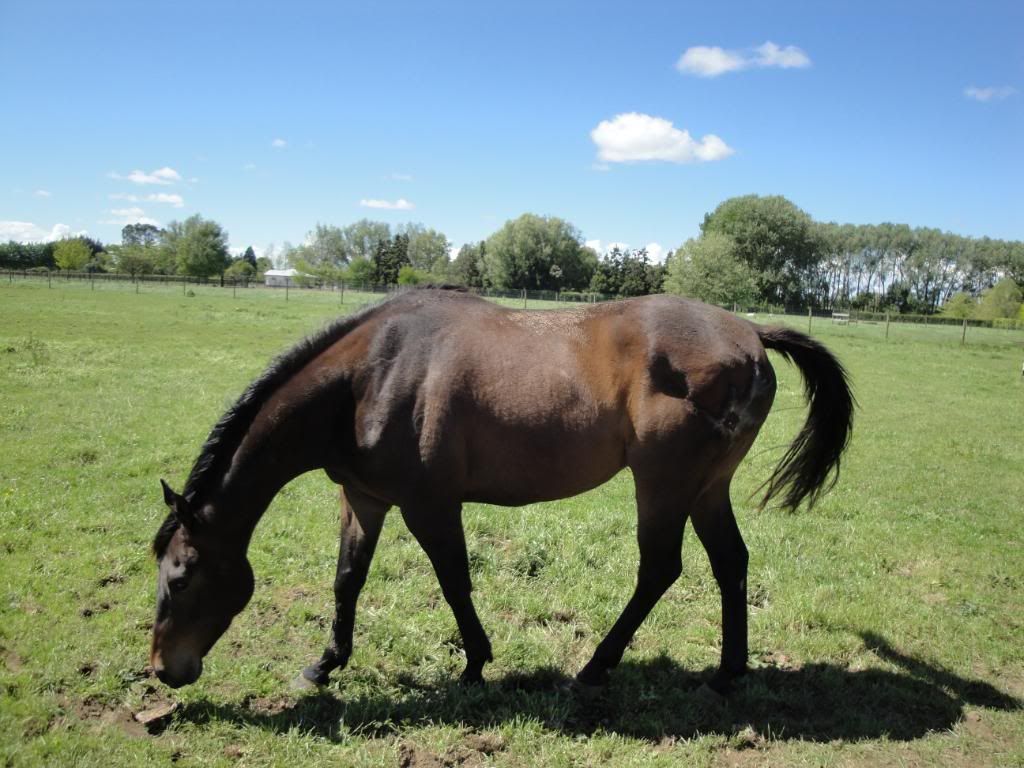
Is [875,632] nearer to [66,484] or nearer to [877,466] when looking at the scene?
[877,466]

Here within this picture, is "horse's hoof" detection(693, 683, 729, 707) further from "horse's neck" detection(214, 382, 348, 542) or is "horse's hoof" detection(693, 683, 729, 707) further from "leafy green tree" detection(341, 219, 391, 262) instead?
"leafy green tree" detection(341, 219, 391, 262)

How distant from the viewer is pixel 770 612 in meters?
4.67

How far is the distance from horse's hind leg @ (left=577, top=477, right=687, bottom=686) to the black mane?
199cm

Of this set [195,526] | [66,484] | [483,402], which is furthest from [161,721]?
[66,484]

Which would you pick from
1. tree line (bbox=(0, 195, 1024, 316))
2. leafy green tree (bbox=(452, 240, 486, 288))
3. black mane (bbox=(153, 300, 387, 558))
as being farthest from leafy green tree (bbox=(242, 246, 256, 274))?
black mane (bbox=(153, 300, 387, 558))

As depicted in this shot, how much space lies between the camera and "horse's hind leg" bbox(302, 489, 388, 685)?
3859mm

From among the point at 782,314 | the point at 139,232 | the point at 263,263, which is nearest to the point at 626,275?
the point at 782,314

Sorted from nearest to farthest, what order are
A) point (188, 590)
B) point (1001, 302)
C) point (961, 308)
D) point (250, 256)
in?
point (188, 590) < point (1001, 302) < point (961, 308) < point (250, 256)

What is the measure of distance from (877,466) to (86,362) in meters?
15.0

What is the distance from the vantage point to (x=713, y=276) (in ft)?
173

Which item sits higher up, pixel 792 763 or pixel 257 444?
pixel 257 444

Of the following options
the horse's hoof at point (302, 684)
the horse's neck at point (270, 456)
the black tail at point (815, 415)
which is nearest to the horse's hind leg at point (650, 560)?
the black tail at point (815, 415)

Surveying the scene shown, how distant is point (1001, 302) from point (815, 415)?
217ft

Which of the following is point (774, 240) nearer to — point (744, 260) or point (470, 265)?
point (744, 260)
